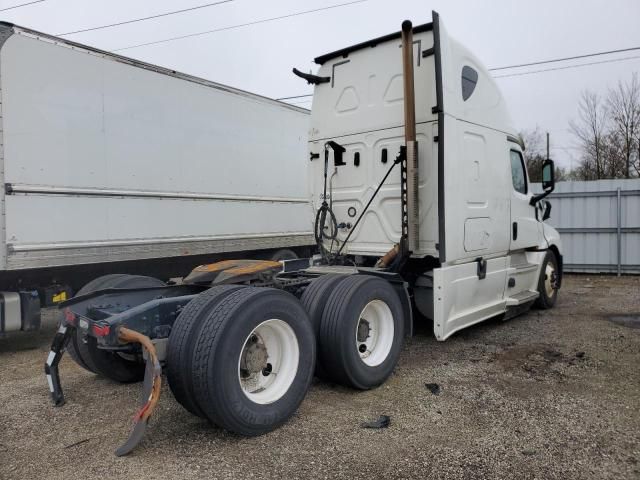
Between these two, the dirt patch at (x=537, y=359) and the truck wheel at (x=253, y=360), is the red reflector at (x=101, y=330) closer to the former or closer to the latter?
the truck wheel at (x=253, y=360)

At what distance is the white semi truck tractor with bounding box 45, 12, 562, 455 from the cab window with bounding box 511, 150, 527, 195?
3 centimetres

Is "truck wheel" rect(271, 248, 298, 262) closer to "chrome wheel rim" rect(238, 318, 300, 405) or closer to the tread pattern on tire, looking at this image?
"chrome wheel rim" rect(238, 318, 300, 405)

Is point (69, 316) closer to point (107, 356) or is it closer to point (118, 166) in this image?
point (107, 356)

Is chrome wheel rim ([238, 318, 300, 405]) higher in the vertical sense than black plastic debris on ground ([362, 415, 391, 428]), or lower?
higher

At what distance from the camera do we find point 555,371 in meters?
4.93

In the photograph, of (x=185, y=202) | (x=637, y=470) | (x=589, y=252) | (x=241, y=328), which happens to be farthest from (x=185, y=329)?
(x=589, y=252)

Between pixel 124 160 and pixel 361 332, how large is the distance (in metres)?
3.70

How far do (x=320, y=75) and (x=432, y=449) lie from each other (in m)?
4.72

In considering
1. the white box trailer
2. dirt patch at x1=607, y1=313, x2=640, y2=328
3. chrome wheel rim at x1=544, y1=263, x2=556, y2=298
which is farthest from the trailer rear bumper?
dirt patch at x1=607, y1=313, x2=640, y2=328

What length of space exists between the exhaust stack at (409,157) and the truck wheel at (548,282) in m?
3.18

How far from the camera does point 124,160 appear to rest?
6223mm

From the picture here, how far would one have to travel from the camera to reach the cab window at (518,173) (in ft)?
21.9

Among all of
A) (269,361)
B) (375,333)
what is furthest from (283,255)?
(269,361)

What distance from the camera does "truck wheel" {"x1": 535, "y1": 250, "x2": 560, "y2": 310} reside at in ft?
25.0
